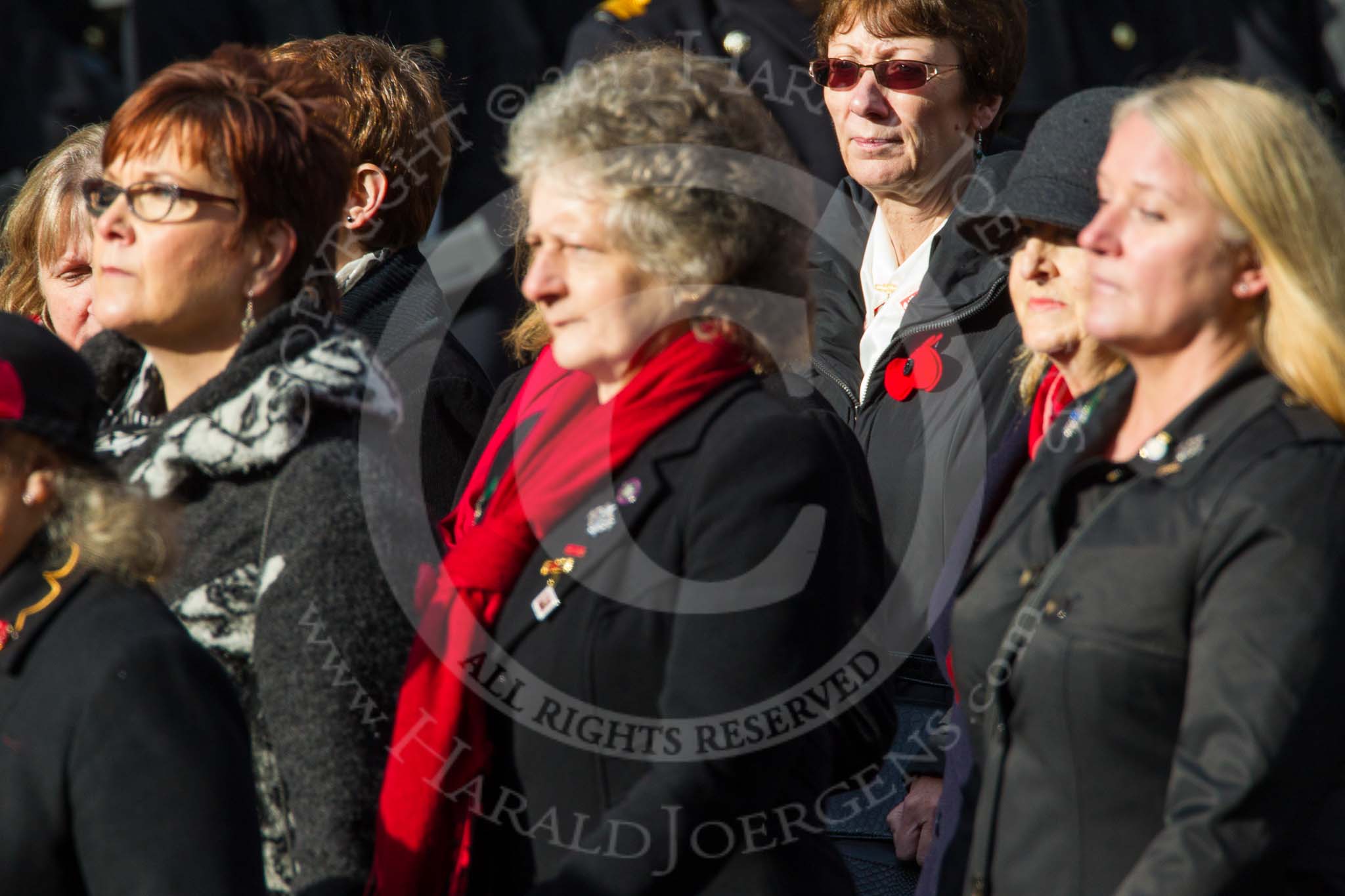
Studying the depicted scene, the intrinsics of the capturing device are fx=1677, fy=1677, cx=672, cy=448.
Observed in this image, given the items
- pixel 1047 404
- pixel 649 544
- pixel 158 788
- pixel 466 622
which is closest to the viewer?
pixel 158 788

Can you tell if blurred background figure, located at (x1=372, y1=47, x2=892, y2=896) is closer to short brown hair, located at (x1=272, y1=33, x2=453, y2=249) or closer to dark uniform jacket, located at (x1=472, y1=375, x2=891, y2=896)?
dark uniform jacket, located at (x1=472, y1=375, x2=891, y2=896)


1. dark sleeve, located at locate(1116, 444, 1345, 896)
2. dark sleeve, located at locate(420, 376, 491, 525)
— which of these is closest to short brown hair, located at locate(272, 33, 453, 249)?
dark sleeve, located at locate(420, 376, 491, 525)

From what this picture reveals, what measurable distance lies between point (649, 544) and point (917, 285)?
1415 mm

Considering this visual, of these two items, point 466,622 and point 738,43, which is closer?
point 466,622

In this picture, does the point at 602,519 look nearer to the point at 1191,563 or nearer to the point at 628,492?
the point at 628,492

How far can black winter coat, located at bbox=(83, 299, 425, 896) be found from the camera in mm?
2223

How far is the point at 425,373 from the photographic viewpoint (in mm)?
3045

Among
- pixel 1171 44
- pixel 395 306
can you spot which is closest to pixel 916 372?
pixel 395 306

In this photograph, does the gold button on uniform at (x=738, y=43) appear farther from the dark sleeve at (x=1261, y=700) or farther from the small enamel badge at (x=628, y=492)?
the dark sleeve at (x=1261, y=700)

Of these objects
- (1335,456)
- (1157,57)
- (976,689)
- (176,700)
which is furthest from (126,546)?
(1157,57)

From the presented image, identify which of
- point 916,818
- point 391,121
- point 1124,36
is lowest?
point 916,818

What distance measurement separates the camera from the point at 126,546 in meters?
1.97

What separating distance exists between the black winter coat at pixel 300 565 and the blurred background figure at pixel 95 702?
0.73 feet

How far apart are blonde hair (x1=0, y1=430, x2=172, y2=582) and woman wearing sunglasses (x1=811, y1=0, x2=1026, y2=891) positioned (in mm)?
1395
